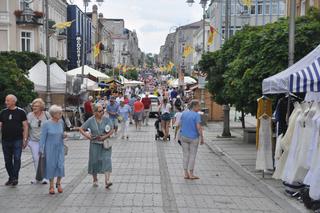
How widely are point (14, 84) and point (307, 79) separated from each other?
14551 mm

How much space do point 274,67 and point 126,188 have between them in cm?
673

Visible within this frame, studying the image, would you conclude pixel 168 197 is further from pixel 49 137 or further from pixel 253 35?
pixel 253 35

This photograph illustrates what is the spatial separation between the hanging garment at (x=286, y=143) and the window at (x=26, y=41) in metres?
37.1

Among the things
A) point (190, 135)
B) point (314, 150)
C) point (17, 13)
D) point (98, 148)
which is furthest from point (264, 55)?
point (17, 13)

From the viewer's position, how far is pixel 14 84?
22156 millimetres

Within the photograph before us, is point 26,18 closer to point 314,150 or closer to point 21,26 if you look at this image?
point 21,26

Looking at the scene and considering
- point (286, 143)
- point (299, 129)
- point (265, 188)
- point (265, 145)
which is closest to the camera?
point (299, 129)

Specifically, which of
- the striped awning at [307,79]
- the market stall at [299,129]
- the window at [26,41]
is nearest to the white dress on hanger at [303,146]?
the market stall at [299,129]

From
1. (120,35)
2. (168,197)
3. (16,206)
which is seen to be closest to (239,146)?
(168,197)

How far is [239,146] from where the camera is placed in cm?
2052

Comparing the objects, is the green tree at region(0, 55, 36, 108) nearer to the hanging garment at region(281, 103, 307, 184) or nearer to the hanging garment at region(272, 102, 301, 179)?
the hanging garment at region(272, 102, 301, 179)

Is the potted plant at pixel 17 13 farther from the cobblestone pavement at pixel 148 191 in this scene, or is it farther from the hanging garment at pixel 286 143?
the hanging garment at pixel 286 143

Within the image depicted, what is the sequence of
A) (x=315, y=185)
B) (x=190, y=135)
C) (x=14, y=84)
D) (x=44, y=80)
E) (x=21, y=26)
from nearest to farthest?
(x=315, y=185)
(x=190, y=135)
(x=14, y=84)
(x=44, y=80)
(x=21, y=26)

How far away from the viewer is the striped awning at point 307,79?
999 centimetres
